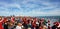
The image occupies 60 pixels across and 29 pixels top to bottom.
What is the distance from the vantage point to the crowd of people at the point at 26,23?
3.48 meters

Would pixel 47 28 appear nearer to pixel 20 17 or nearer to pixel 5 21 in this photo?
pixel 20 17

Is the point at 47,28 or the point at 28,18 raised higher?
the point at 28,18

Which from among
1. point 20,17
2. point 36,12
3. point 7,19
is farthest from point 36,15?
point 7,19

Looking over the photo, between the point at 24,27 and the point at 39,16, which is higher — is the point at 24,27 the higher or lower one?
the lower one

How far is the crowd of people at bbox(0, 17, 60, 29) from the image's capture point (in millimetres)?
3480

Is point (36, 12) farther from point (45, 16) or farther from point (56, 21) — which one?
point (56, 21)

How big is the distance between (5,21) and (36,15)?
0.67 m

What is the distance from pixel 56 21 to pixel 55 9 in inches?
10.2

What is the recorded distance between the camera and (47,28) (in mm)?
3648

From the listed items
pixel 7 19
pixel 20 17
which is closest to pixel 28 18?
pixel 20 17

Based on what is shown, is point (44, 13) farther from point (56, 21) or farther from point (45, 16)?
point (56, 21)

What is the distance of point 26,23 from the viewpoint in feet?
11.8

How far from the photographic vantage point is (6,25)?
3.48 meters

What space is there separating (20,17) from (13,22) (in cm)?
18
